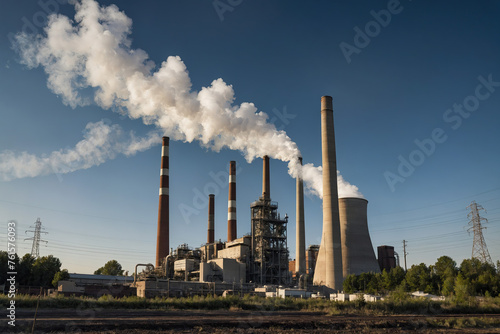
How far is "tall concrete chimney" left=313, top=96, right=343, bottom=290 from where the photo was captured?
32.9 meters

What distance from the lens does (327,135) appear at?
34.5m

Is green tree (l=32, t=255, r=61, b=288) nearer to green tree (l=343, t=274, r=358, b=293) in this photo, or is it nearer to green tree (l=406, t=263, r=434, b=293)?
green tree (l=343, t=274, r=358, b=293)

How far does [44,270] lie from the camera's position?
42219 millimetres

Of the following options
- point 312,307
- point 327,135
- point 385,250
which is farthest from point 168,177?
point 385,250

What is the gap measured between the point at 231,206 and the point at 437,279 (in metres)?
23.0

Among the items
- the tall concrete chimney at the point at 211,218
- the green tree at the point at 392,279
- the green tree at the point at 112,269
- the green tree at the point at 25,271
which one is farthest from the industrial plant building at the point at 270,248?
the green tree at the point at 112,269

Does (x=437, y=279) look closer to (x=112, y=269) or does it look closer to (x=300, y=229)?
(x=300, y=229)

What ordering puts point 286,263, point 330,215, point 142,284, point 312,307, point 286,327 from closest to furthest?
point 286,327, point 312,307, point 142,284, point 330,215, point 286,263

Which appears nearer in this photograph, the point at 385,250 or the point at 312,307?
the point at 312,307

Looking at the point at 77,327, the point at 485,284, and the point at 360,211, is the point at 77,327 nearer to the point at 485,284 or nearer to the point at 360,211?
the point at 360,211

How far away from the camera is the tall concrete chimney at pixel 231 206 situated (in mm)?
47344

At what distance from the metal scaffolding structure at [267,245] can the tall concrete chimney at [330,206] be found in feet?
26.2

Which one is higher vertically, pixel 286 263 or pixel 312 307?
pixel 286 263

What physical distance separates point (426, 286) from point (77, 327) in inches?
1388
